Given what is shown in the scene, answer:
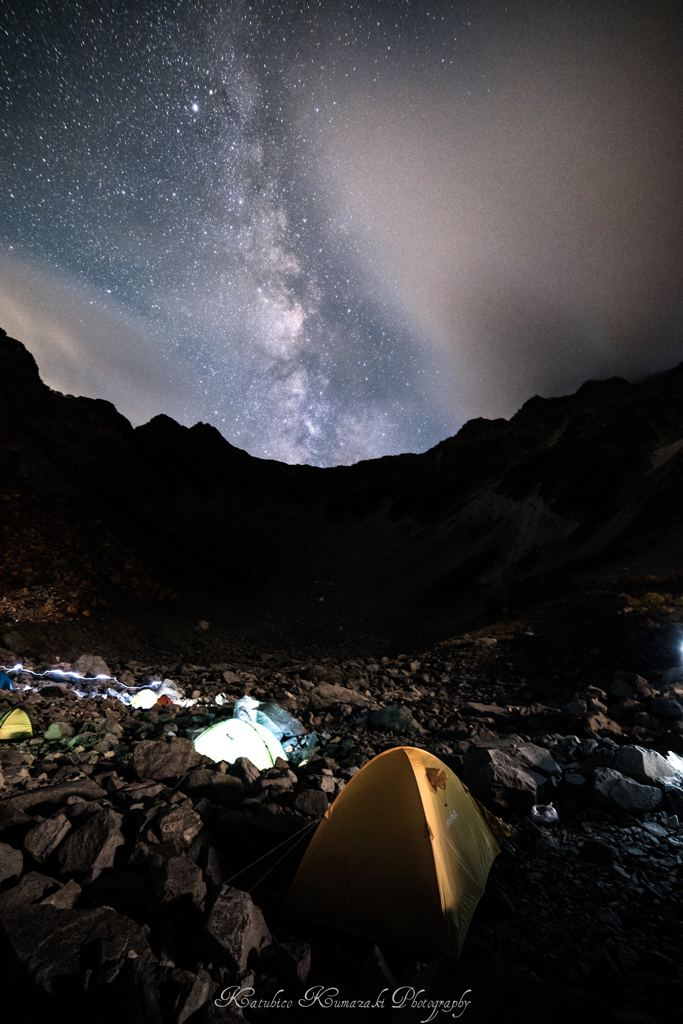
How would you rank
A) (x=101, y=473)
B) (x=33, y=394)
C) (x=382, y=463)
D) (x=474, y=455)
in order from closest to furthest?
(x=101, y=473) → (x=33, y=394) → (x=474, y=455) → (x=382, y=463)

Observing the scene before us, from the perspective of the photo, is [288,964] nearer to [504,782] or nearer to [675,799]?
[504,782]

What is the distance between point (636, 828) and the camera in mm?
4582

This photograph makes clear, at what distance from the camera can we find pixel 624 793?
4930mm

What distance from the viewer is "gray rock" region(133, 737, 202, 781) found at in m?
5.28

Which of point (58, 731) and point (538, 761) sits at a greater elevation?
point (58, 731)

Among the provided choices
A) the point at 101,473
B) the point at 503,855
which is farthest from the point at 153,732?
the point at 101,473

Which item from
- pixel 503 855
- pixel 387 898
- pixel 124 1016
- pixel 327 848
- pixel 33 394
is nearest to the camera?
pixel 124 1016

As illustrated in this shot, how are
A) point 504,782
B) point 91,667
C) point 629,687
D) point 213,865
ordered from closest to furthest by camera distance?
point 213,865 < point 504,782 < point 629,687 < point 91,667

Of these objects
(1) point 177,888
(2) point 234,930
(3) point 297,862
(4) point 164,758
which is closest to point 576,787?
(3) point 297,862

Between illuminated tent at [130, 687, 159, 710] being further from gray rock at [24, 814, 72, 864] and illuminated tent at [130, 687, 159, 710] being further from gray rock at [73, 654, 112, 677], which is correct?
gray rock at [24, 814, 72, 864]

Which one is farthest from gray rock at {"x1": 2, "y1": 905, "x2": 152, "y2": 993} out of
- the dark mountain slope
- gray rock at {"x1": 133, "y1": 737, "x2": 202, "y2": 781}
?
the dark mountain slope

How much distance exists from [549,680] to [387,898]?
9668 mm

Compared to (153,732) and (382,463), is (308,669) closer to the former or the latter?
(153,732)

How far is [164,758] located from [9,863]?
87.4 inches
